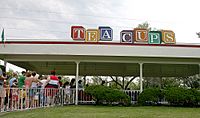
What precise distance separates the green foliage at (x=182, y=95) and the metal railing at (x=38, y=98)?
187 centimetres

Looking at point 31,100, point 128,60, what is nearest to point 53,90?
point 31,100

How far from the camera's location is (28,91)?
1126 cm

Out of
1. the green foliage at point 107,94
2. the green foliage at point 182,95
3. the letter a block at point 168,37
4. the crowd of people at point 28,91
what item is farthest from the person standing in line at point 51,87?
the letter a block at point 168,37

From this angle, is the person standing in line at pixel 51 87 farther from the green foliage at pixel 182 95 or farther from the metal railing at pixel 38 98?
the green foliage at pixel 182 95

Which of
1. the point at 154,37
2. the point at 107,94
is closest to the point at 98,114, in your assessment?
the point at 107,94

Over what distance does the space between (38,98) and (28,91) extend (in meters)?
0.74

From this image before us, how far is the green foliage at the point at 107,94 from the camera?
45.6ft

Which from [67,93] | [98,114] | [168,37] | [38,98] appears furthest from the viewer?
[168,37]

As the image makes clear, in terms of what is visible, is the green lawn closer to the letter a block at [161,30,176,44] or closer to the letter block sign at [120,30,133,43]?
the letter block sign at [120,30,133,43]

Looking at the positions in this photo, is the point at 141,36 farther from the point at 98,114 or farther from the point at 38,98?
the point at 98,114

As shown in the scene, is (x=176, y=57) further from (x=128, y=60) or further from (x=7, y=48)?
(x=7, y=48)

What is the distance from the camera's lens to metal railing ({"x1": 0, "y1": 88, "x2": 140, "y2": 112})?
10.3 meters

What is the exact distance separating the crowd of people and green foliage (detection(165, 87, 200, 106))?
4892 millimetres

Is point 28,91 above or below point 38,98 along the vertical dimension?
above
